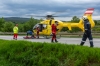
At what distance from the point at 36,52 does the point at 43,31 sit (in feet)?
75.9

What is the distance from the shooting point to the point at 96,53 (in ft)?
35.2

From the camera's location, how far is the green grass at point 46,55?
34.9 ft

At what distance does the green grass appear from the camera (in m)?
10.6

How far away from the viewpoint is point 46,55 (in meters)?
12.0

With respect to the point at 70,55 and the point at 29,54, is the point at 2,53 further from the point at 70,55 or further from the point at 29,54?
the point at 70,55

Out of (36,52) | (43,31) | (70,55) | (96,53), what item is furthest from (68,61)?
(43,31)

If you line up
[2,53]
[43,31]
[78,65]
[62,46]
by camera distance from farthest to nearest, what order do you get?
[43,31], [2,53], [62,46], [78,65]

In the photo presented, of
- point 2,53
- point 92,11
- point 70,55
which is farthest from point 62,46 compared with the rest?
point 92,11

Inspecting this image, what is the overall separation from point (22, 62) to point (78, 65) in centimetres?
299

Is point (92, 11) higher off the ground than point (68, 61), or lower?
higher

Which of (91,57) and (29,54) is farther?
(29,54)

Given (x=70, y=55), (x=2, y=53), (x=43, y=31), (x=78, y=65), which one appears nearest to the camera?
(x=78, y=65)

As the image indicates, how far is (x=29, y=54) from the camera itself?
1247 centimetres

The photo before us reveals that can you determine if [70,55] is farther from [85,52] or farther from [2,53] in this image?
[2,53]
